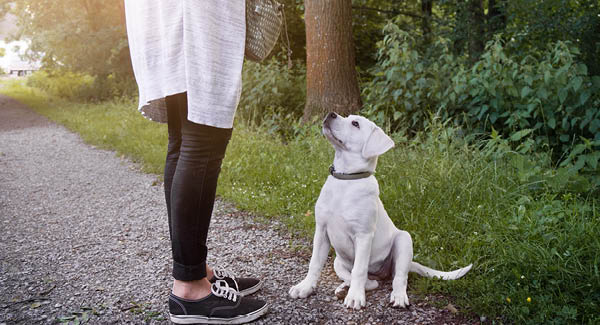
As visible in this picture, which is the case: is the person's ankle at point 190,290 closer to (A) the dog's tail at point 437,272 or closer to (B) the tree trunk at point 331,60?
(A) the dog's tail at point 437,272

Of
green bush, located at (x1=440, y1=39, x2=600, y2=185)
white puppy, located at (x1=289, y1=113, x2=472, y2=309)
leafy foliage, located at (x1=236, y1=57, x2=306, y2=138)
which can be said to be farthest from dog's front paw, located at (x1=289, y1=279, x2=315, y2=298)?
leafy foliage, located at (x1=236, y1=57, x2=306, y2=138)

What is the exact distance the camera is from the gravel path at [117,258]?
96.6 inches

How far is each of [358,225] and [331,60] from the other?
4337 mm

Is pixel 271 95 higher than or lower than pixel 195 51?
lower

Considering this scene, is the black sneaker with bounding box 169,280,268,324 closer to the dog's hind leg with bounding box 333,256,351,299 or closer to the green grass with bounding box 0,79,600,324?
the dog's hind leg with bounding box 333,256,351,299

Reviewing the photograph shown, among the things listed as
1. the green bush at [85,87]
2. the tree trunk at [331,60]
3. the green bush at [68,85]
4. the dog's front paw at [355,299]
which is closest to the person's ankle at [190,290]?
the dog's front paw at [355,299]

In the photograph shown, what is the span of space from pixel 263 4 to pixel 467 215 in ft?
6.69

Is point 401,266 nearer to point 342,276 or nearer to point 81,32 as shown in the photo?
point 342,276

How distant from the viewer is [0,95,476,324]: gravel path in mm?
2453

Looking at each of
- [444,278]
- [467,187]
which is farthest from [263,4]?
[467,187]

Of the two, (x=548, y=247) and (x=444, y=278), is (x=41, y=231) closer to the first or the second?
(x=444, y=278)

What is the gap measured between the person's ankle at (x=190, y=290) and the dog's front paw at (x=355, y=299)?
737mm

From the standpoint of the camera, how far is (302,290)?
2609 millimetres

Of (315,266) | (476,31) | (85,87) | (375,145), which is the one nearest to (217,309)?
(315,266)
